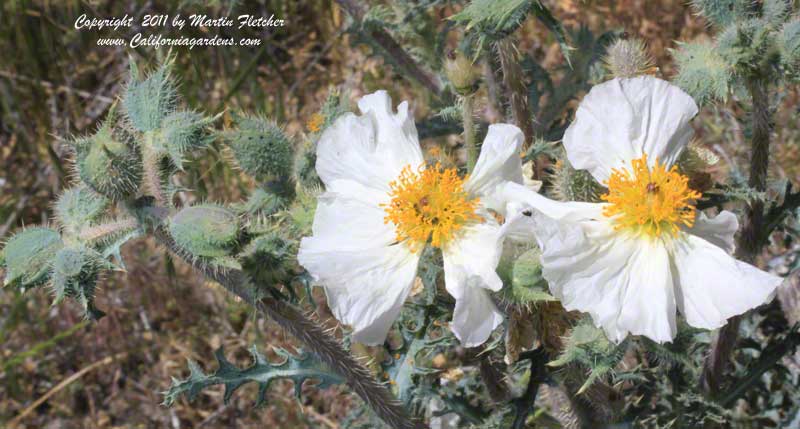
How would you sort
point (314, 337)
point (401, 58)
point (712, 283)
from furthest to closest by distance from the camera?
point (401, 58), point (314, 337), point (712, 283)

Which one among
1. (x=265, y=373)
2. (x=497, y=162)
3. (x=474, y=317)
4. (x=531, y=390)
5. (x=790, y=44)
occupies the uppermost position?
(x=790, y=44)

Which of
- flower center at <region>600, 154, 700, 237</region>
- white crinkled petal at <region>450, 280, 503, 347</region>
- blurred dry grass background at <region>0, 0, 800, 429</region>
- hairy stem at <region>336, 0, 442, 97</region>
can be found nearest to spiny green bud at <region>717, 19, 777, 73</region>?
flower center at <region>600, 154, 700, 237</region>

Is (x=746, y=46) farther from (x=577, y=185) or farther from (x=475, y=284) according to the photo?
(x=475, y=284)

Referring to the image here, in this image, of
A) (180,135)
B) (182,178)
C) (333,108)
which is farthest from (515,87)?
(182,178)

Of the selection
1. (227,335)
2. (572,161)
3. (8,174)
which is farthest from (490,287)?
(8,174)

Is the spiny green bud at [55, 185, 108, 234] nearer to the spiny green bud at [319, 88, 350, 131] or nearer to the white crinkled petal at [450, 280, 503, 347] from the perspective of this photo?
the spiny green bud at [319, 88, 350, 131]

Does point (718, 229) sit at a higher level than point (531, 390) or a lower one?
higher
